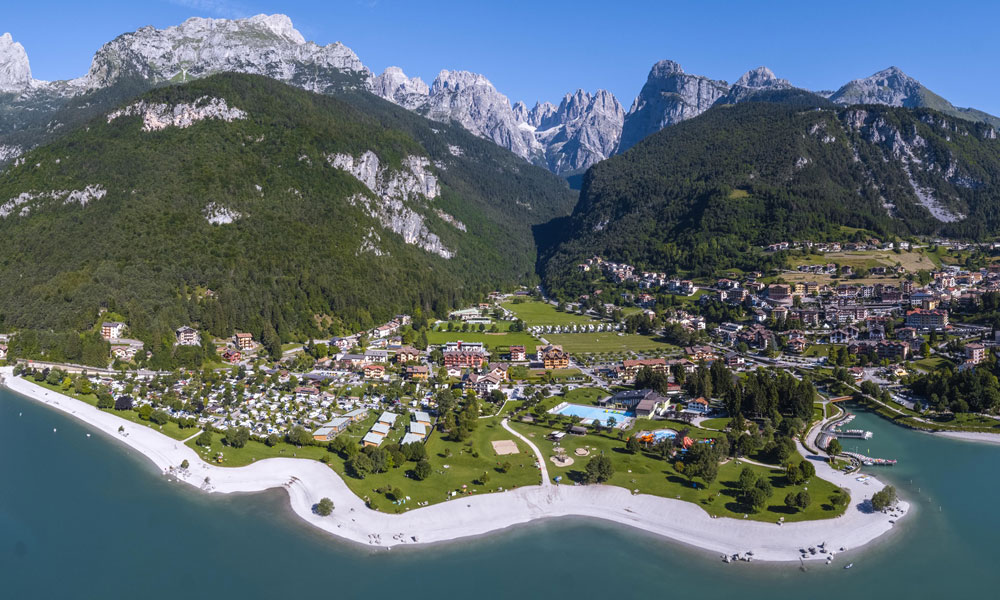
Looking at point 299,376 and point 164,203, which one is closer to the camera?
point 299,376

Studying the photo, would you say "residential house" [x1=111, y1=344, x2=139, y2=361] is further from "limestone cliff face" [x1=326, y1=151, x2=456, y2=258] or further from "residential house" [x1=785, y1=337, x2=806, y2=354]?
"residential house" [x1=785, y1=337, x2=806, y2=354]

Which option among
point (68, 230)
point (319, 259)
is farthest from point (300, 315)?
point (68, 230)

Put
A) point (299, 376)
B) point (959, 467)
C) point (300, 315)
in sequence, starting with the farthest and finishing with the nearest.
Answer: point (300, 315) < point (299, 376) < point (959, 467)

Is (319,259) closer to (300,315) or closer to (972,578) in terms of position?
(300,315)

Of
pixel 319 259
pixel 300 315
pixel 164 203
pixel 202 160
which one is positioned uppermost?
pixel 202 160

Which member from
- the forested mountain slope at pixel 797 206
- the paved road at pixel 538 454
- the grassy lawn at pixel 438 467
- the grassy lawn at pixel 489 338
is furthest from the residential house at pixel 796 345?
the grassy lawn at pixel 438 467

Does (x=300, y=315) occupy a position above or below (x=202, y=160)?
below

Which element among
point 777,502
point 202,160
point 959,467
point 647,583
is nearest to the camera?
point 647,583

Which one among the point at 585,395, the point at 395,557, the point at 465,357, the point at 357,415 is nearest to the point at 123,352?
the point at 357,415

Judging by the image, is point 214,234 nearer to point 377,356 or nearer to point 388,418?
point 377,356
